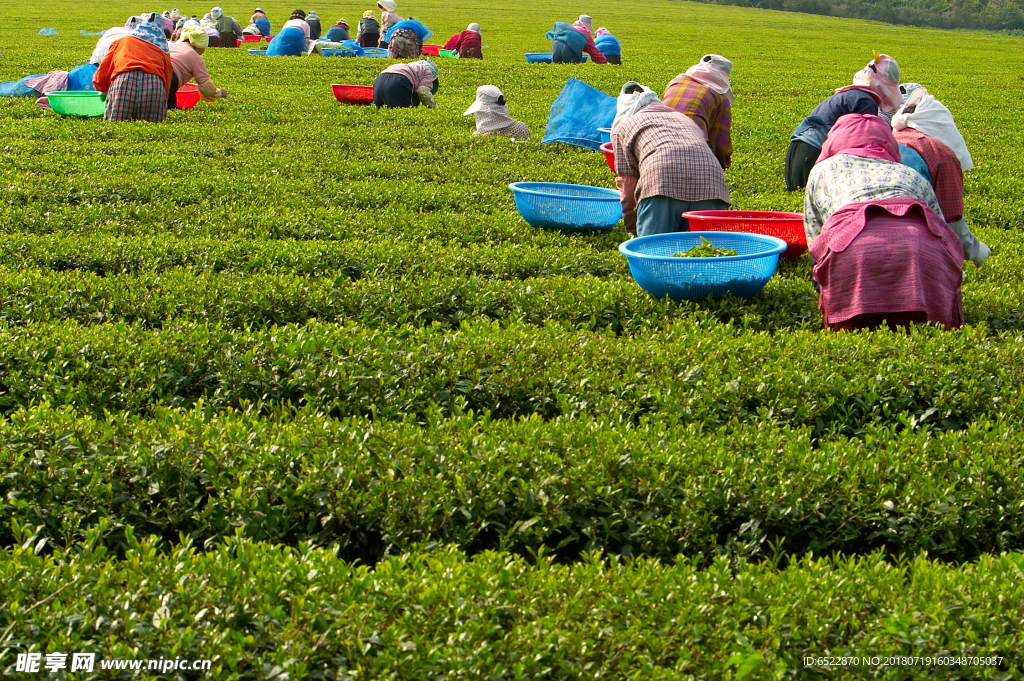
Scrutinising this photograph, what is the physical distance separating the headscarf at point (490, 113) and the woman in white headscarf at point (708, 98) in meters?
4.91

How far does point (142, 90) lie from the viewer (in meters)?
12.8

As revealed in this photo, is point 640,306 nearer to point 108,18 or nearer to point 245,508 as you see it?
point 245,508

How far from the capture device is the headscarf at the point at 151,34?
1260cm

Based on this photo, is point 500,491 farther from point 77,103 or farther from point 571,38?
point 571,38

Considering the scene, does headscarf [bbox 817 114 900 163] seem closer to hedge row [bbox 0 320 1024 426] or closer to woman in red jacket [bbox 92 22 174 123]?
hedge row [bbox 0 320 1024 426]

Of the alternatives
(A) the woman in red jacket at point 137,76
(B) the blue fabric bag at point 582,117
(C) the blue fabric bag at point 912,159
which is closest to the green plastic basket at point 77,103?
(A) the woman in red jacket at point 137,76

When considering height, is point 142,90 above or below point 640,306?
above

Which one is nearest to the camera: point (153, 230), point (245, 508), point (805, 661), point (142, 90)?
point (805, 661)

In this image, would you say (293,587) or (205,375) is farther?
(205,375)

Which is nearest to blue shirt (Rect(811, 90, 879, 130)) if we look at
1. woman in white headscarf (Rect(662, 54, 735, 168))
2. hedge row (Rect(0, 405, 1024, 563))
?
woman in white headscarf (Rect(662, 54, 735, 168))

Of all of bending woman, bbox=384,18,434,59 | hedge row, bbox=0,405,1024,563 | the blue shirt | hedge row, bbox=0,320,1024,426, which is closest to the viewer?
hedge row, bbox=0,405,1024,563

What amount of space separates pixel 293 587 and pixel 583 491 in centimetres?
121

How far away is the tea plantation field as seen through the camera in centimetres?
274

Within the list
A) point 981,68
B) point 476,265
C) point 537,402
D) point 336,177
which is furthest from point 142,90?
point 981,68
